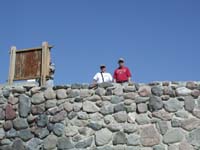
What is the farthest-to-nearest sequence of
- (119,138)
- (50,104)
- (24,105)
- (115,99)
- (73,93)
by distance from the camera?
(24,105), (50,104), (73,93), (115,99), (119,138)

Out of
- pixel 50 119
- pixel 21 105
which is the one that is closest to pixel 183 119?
pixel 50 119

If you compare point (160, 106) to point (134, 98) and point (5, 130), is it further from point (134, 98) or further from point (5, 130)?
point (5, 130)

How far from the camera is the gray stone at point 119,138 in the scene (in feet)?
32.2

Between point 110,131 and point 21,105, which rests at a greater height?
point 21,105

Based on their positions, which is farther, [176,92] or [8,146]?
[8,146]

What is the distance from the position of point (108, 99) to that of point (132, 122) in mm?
747

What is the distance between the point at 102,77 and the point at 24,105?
1.90m

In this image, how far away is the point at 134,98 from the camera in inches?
398

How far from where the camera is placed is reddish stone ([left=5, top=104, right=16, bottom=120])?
10867mm

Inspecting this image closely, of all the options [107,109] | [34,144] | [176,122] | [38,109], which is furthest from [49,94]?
[176,122]

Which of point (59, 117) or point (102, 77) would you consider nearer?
point (59, 117)

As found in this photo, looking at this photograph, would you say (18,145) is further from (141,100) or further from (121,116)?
(141,100)

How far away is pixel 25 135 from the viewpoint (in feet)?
34.7

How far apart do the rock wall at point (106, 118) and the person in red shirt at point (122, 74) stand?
1.59ft
